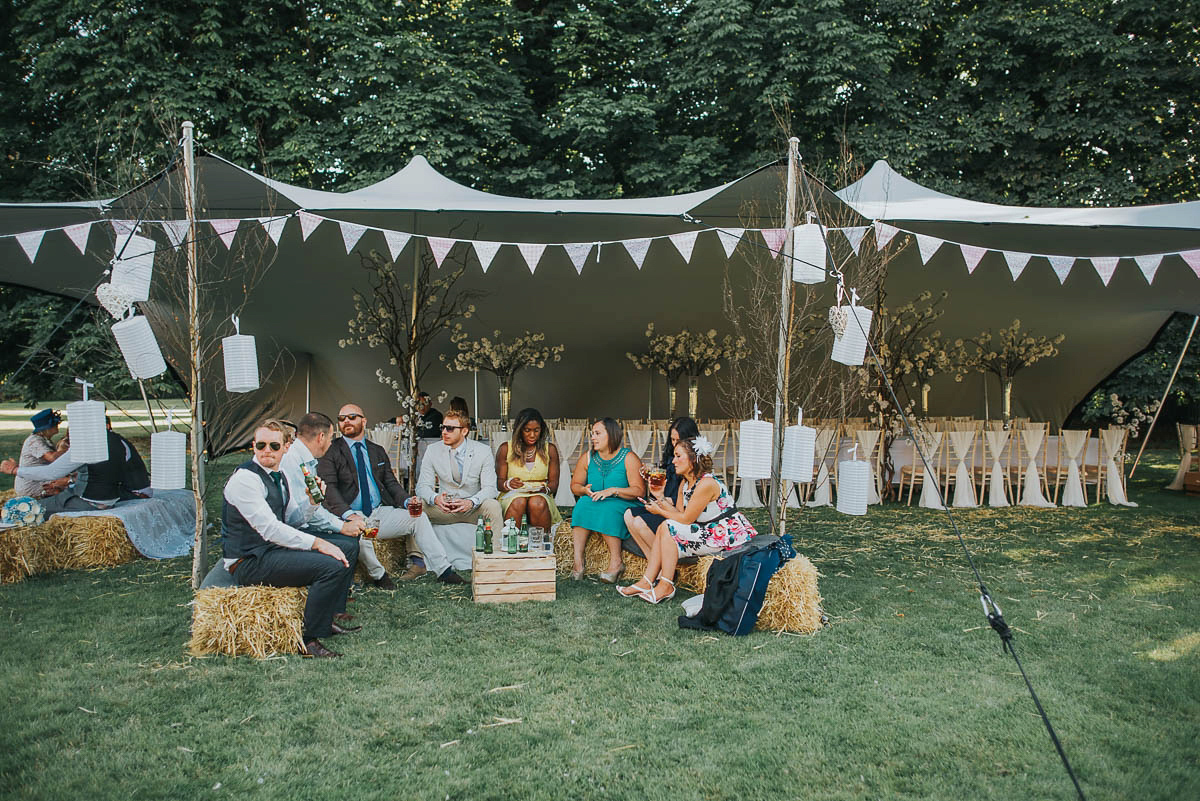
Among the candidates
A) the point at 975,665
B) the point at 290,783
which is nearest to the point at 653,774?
the point at 290,783

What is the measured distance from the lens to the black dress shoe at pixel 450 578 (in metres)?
5.18

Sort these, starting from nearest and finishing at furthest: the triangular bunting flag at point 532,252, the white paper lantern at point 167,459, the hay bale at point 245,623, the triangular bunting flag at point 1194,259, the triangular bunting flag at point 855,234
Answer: the hay bale at point 245,623 < the white paper lantern at point 167,459 < the triangular bunting flag at point 855,234 < the triangular bunting flag at point 1194,259 < the triangular bunting flag at point 532,252

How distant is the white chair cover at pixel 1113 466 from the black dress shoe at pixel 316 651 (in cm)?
752

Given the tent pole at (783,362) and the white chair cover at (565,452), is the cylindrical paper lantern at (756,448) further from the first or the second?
the white chair cover at (565,452)

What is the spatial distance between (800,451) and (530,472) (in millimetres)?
1986

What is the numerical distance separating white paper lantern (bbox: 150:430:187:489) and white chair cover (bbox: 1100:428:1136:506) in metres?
8.01

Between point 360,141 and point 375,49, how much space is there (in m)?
1.37

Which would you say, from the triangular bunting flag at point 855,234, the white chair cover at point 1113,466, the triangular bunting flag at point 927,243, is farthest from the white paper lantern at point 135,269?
the white chair cover at point 1113,466

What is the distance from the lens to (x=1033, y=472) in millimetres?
8031

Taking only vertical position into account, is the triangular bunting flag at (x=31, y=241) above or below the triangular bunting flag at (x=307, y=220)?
below

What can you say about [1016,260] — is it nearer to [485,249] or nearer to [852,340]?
[852,340]

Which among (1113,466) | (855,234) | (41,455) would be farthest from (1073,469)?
(41,455)

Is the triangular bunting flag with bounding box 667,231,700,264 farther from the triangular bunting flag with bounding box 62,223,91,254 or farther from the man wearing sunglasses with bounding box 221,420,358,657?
the triangular bunting flag with bounding box 62,223,91,254

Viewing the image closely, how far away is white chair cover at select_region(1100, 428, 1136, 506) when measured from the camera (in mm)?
8133
